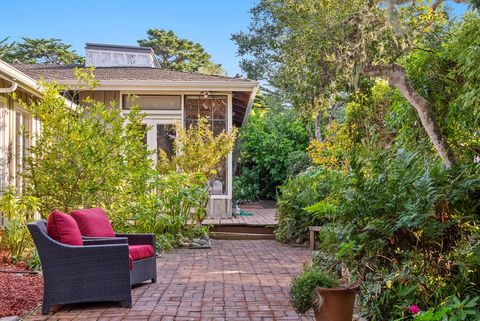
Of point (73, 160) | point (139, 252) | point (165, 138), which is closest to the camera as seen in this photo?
point (139, 252)

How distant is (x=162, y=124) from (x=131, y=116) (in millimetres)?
4221

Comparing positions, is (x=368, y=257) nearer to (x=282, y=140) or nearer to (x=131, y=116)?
(x=131, y=116)

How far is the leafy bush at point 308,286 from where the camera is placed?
179 inches

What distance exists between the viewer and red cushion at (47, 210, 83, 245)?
545 cm

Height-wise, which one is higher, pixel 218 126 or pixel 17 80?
pixel 17 80

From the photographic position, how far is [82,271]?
5320 millimetres

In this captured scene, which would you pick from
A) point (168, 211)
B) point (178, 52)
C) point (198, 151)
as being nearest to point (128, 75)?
point (198, 151)

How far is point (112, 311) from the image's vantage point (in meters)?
5.22

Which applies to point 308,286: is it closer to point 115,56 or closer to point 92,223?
point 92,223

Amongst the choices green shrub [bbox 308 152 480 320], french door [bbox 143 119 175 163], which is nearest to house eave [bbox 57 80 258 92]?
french door [bbox 143 119 175 163]

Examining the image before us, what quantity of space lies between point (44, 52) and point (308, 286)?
32828 millimetres

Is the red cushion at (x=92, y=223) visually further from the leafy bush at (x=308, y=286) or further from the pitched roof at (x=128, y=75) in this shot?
the pitched roof at (x=128, y=75)

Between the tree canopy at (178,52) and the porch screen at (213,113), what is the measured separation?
866 inches

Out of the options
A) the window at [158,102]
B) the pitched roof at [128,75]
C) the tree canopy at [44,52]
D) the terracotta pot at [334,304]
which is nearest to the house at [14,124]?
the pitched roof at [128,75]
